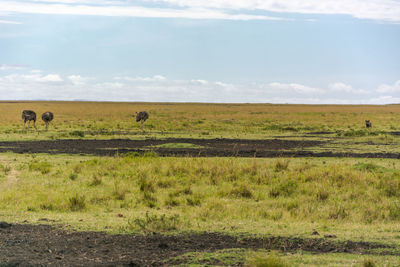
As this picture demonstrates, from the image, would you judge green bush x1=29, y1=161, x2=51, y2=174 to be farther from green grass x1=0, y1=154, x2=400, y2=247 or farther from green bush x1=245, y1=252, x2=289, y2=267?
green bush x1=245, y1=252, x2=289, y2=267

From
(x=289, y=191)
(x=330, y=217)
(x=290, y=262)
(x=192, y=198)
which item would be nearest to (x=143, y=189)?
(x=192, y=198)

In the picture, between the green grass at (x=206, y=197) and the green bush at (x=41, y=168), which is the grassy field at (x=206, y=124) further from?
the green grass at (x=206, y=197)

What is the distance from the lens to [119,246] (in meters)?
8.77

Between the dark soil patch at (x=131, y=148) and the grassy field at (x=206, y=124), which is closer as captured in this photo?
the dark soil patch at (x=131, y=148)

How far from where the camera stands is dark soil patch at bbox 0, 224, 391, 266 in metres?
7.86

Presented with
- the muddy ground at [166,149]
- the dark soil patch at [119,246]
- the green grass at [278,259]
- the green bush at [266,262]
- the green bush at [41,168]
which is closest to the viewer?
the green bush at [266,262]

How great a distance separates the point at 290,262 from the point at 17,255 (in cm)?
431

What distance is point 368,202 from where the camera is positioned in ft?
42.4

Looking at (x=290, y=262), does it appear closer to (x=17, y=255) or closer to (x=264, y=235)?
(x=264, y=235)

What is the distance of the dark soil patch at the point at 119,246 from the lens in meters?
7.86

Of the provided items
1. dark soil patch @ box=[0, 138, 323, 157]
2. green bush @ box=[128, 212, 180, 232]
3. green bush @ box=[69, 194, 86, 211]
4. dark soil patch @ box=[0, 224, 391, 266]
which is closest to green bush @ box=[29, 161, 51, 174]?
green bush @ box=[69, 194, 86, 211]

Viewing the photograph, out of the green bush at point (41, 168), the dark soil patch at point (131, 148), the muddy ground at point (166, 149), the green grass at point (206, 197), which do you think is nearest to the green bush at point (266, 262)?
the green grass at point (206, 197)

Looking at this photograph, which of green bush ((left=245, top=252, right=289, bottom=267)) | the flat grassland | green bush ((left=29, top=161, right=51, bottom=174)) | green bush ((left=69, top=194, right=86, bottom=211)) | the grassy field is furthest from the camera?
the grassy field

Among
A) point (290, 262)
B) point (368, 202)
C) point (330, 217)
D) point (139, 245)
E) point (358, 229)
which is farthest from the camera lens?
point (368, 202)
